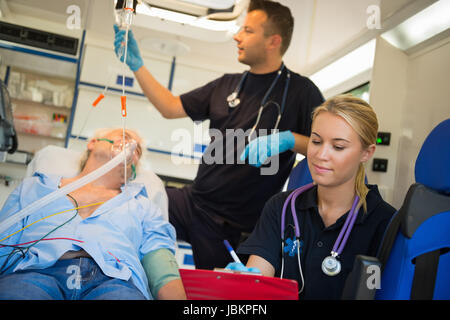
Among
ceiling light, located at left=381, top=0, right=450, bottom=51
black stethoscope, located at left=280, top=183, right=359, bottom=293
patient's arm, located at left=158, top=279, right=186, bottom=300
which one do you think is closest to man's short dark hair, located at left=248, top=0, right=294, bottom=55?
ceiling light, located at left=381, top=0, right=450, bottom=51

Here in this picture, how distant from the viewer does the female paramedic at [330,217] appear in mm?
1085

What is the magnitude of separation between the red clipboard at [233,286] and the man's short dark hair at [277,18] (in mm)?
1113

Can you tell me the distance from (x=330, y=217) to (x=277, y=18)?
835mm

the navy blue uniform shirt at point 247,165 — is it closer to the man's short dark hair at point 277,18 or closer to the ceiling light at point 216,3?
the man's short dark hair at point 277,18

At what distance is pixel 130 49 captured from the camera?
1.61 m

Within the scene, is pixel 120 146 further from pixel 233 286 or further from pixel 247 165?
pixel 233 286

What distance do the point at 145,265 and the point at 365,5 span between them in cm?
120

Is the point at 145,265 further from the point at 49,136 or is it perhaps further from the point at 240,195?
the point at 49,136

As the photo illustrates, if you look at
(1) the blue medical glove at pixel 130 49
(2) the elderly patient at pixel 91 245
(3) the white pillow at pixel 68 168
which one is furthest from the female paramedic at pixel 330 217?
(1) the blue medical glove at pixel 130 49

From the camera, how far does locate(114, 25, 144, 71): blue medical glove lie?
1.45 m

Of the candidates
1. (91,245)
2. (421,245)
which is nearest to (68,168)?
(91,245)

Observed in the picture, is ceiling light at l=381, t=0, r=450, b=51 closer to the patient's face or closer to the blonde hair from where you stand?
the blonde hair
